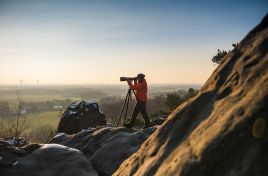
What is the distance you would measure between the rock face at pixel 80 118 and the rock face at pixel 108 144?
24.1ft

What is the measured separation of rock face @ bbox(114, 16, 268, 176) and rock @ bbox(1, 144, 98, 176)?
531 cm

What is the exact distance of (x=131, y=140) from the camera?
1302 cm

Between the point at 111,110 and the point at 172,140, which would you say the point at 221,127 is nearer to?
the point at 172,140

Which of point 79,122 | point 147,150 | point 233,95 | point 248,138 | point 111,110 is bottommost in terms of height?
point 111,110

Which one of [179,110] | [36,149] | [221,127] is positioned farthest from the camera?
[36,149]

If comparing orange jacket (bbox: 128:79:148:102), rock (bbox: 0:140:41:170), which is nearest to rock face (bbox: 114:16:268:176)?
rock (bbox: 0:140:41:170)

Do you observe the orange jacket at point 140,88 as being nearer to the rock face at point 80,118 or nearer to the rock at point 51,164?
the rock at point 51,164

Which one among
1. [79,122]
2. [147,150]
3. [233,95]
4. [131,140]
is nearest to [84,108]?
[79,122]

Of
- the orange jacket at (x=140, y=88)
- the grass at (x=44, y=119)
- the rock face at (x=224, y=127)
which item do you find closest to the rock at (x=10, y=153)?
the orange jacket at (x=140, y=88)

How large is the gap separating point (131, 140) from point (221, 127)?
9380mm

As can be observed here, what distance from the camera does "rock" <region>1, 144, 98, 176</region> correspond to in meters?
10.0

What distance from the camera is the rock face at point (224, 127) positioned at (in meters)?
3.53

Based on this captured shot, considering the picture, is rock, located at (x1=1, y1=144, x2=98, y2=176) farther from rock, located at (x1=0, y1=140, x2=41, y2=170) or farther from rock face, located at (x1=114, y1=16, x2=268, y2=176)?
rock face, located at (x1=114, y1=16, x2=268, y2=176)

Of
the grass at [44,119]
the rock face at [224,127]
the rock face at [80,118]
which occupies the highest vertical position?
the rock face at [224,127]
